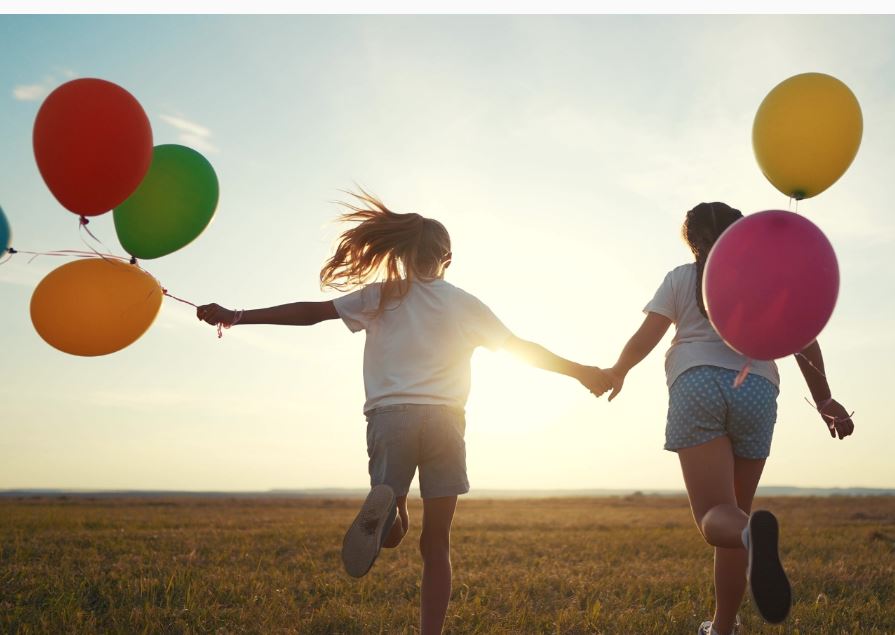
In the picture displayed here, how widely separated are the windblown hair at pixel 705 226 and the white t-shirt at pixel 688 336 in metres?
0.09

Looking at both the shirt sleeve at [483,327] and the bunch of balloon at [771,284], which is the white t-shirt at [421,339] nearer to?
the shirt sleeve at [483,327]

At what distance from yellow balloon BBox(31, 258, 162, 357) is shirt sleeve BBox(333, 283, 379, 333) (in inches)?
54.9

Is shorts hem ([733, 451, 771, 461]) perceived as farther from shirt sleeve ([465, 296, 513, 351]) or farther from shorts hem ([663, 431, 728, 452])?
shirt sleeve ([465, 296, 513, 351])

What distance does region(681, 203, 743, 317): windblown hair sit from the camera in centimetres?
414

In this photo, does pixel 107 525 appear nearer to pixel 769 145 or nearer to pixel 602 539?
pixel 602 539

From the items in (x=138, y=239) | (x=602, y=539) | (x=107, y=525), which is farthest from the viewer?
(x=107, y=525)

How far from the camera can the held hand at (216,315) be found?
4.39 metres

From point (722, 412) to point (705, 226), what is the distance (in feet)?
3.52

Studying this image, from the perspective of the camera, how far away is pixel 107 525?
11820 mm

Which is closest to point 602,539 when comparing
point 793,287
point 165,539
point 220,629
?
point 165,539

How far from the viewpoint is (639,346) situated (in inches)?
171

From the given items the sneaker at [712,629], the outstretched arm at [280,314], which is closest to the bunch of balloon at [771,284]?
the sneaker at [712,629]

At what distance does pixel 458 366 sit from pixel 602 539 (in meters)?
7.68

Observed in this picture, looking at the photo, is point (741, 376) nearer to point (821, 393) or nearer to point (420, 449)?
point (821, 393)
